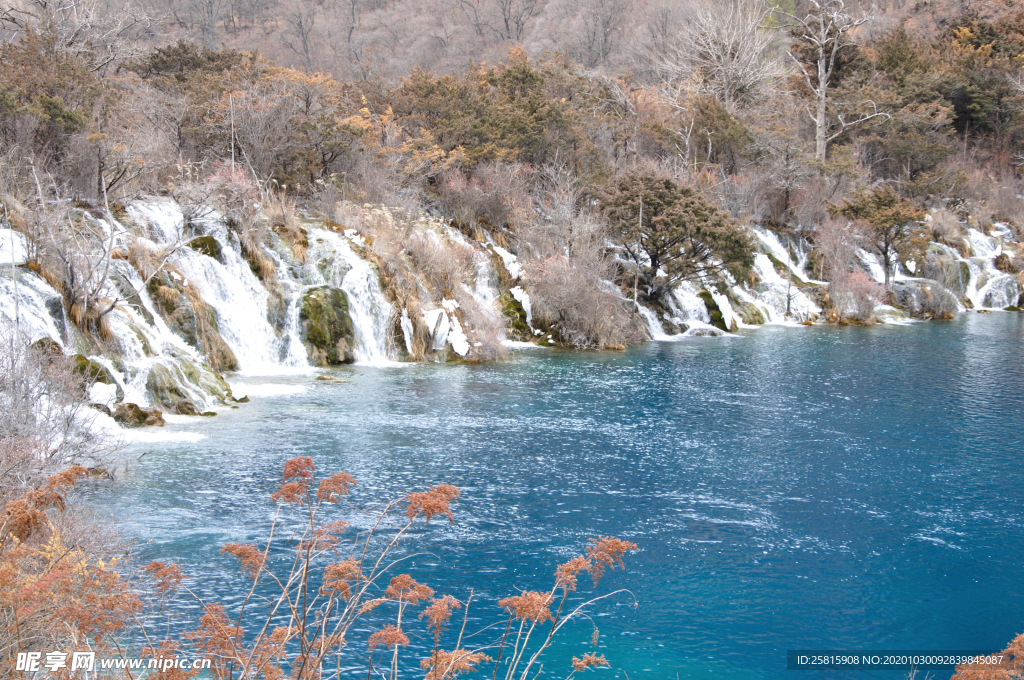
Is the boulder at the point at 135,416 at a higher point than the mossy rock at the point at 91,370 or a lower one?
lower

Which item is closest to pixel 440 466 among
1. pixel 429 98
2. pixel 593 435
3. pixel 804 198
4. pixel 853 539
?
pixel 593 435

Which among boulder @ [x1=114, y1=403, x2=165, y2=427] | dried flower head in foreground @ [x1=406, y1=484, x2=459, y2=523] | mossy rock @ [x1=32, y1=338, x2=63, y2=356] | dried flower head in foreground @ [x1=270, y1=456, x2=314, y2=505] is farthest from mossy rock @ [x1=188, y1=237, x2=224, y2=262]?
dried flower head in foreground @ [x1=406, y1=484, x2=459, y2=523]

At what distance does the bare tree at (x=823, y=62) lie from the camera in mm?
51125

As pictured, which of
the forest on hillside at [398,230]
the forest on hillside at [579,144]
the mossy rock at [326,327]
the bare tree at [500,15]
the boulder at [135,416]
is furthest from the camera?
the bare tree at [500,15]

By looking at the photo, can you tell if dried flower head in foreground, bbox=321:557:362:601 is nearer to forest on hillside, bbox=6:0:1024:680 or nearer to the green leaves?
forest on hillside, bbox=6:0:1024:680

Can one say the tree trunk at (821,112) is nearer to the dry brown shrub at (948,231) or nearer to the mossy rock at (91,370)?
the dry brown shrub at (948,231)

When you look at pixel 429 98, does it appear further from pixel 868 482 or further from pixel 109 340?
pixel 868 482

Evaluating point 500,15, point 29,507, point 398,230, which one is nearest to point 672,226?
point 398,230

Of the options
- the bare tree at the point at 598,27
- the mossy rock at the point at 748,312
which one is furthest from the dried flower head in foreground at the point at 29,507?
the bare tree at the point at 598,27

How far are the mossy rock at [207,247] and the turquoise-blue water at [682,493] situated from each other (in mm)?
4883

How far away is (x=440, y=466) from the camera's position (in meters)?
13.4

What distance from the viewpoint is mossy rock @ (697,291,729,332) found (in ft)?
110

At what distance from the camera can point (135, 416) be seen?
49.5 feet

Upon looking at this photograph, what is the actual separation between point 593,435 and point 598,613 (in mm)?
7332
